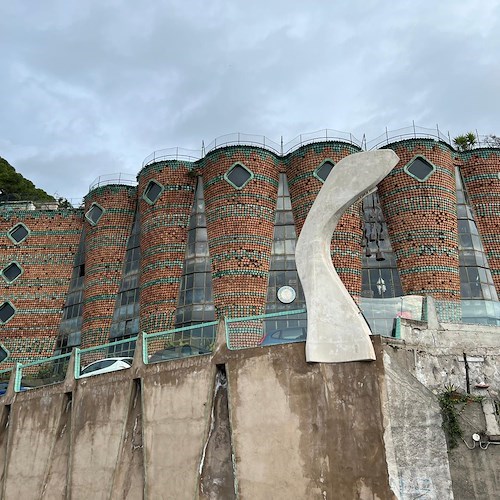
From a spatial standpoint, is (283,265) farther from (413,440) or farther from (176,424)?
(413,440)

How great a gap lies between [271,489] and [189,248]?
13.7m

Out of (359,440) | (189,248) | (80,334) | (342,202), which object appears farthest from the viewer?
(80,334)

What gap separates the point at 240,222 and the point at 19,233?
40.4ft

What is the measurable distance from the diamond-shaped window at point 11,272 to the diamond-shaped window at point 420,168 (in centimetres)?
1833

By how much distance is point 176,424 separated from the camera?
1134 cm

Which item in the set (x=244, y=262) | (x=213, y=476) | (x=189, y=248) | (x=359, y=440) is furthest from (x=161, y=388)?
(x=189, y=248)

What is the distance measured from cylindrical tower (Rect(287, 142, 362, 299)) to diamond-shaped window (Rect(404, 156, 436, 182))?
2.26 meters

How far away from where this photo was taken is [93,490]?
12.4m

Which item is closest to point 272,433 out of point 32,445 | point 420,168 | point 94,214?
point 32,445

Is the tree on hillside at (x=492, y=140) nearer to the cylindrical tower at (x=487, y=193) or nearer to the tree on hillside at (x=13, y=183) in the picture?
the cylindrical tower at (x=487, y=193)

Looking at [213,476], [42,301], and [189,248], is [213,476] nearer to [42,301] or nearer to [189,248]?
[189,248]

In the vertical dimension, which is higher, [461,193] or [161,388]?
[461,193]

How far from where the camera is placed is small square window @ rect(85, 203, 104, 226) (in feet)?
82.6

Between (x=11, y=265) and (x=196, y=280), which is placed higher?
(x=11, y=265)
